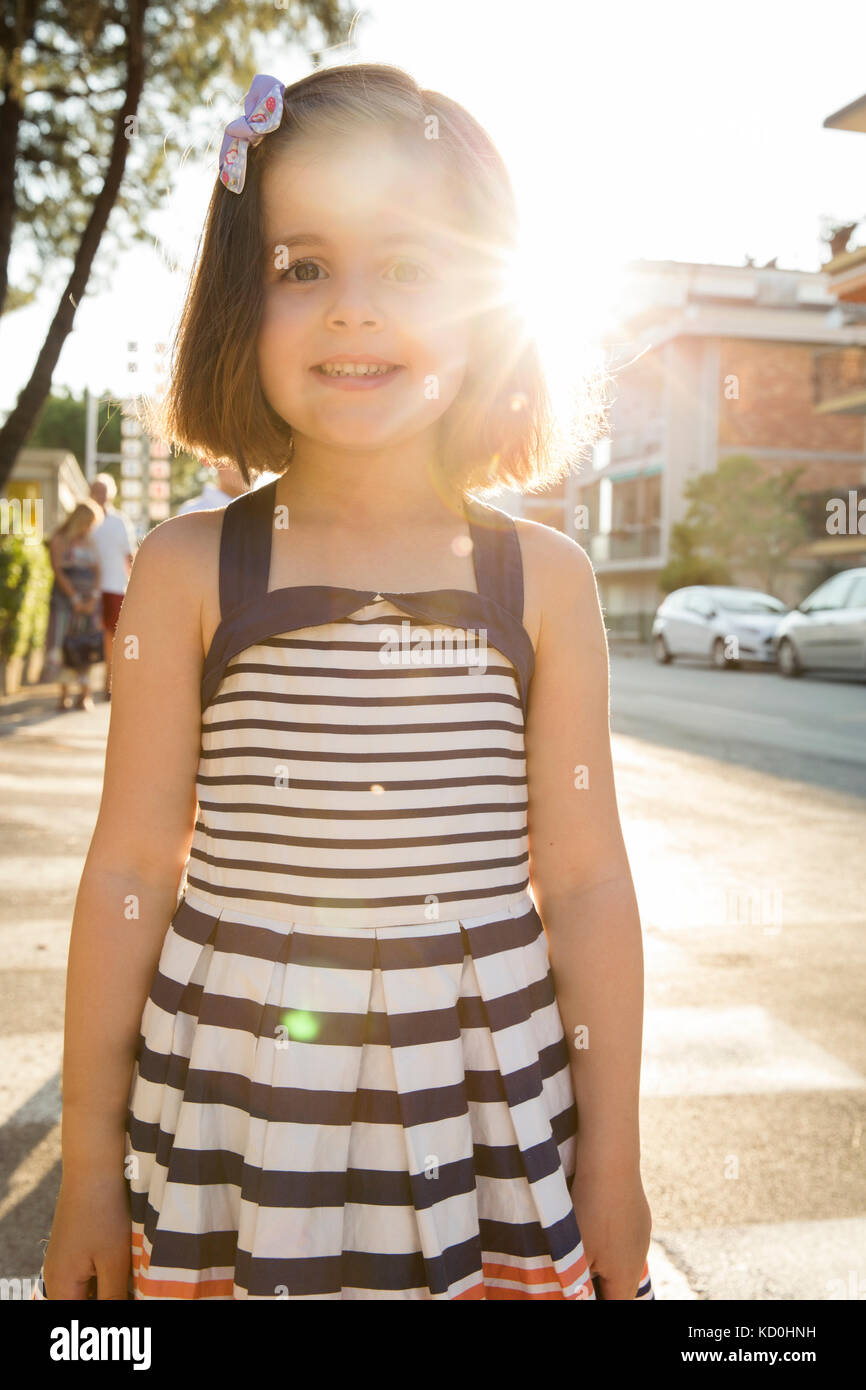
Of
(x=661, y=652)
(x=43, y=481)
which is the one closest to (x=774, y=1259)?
(x=43, y=481)

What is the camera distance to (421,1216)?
1.20m

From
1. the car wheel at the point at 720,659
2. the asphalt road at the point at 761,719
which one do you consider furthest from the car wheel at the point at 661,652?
the asphalt road at the point at 761,719

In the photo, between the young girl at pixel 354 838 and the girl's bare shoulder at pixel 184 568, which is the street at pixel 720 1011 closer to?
the young girl at pixel 354 838

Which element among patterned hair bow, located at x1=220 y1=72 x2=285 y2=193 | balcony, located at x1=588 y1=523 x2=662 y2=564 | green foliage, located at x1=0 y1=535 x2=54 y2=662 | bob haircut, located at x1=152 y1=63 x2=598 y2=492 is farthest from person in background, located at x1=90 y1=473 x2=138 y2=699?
balcony, located at x1=588 y1=523 x2=662 y2=564

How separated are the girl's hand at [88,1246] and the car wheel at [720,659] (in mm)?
17709

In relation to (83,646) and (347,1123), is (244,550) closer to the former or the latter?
(347,1123)

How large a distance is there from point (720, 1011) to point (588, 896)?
2.36 metres

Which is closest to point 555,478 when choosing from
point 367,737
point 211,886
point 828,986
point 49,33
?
point 367,737

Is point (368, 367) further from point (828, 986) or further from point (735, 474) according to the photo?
point (735, 474)

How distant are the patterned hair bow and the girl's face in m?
0.04

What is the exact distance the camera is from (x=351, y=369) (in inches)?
52.7

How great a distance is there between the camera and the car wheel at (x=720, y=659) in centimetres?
1873
